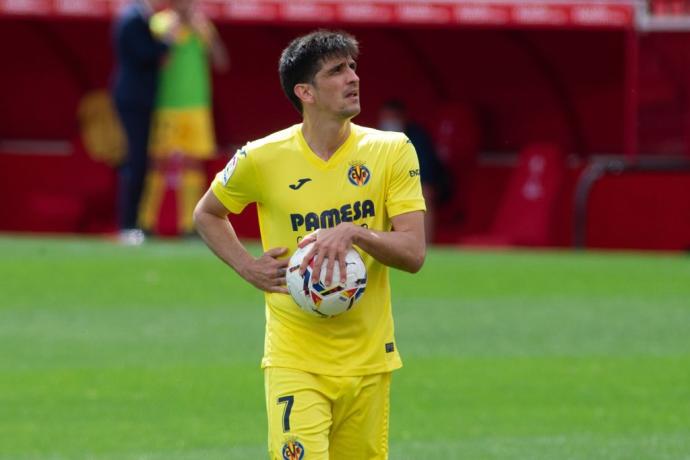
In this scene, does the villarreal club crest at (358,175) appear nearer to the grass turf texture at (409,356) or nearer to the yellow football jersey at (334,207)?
the yellow football jersey at (334,207)

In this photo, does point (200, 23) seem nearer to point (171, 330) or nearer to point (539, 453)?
point (171, 330)

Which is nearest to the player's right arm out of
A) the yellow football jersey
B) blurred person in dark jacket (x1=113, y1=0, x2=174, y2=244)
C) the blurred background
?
the yellow football jersey

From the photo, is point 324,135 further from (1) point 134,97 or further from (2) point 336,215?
(1) point 134,97

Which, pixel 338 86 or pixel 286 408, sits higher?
pixel 338 86

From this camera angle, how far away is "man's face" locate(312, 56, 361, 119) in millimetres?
6039

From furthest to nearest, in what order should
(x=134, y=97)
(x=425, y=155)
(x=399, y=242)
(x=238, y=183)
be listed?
(x=425, y=155) < (x=134, y=97) < (x=238, y=183) < (x=399, y=242)

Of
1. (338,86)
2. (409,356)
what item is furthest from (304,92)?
(409,356)

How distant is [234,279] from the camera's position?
15.5 meters

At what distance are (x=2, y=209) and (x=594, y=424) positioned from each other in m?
13.6

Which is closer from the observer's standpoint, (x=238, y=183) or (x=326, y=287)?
(x=326, y=287)

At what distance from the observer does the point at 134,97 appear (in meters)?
17.0

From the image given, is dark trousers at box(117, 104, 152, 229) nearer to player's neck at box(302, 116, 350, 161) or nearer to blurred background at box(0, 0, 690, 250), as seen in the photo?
blurred background at box(0, 0, 690, 250)

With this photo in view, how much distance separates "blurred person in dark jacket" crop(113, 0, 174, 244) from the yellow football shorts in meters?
10.9

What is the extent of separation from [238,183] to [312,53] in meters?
0.58
